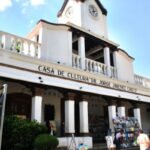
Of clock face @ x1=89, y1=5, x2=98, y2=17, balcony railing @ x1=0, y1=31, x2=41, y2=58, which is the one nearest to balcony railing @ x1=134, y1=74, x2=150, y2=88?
clock face @ x1=89, y1=5, x2=98, y2=17

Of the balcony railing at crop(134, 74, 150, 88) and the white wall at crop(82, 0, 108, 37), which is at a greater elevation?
the white wall at crop(82, 0, 108, 37)

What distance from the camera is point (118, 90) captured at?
50.5ft

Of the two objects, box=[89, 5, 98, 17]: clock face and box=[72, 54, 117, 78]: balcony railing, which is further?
box=[89, 5, 98, 17]: clock face

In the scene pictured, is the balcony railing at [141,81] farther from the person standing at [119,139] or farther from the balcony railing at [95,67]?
the person standing at [119,139]

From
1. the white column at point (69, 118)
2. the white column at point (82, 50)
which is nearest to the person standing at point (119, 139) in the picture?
the white column at point (69, 118)

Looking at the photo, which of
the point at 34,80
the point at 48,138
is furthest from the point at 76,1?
the point at 48,138

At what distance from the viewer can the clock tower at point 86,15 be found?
15484mm

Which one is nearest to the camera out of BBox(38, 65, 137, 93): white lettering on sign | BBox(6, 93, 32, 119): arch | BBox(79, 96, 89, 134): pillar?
BBox(38, 65, 137, 93): white lettering on sign

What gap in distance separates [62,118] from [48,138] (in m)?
5.82

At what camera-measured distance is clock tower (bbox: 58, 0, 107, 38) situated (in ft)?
50.8

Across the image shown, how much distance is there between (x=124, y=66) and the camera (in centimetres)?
1698

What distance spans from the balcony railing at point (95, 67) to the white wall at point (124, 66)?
0.63m

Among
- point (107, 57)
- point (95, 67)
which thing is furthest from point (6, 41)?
point (107, 57)

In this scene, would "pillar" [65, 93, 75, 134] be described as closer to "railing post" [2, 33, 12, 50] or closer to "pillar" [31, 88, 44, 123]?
"pillar" [31, 88, 44, 123]
